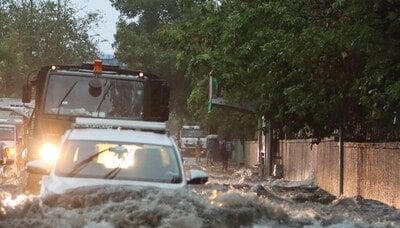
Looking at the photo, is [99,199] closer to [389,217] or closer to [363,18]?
[363,18]

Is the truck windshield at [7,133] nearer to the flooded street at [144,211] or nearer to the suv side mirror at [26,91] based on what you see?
the suv side mirror at [26,91]

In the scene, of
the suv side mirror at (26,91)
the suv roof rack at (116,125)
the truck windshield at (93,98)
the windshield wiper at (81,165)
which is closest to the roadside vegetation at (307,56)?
the truck windshield at (93,98)

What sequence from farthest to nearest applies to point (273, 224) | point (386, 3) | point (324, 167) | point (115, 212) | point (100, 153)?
point (324, 167) < point (386, 3) < point (100, 153) < point (273, 224) < point (115, 212)

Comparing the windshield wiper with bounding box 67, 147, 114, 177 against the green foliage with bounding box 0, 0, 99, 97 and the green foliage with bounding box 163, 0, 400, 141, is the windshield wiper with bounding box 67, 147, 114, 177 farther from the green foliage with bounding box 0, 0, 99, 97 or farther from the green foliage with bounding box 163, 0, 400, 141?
the green foliage with bounding box 0, 0, 99, 97

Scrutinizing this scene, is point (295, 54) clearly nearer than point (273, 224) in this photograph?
No

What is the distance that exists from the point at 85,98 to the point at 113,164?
5.22m

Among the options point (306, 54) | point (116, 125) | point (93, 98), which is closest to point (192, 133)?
point (93, 98)

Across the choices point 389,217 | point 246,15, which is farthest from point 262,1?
point 389,217

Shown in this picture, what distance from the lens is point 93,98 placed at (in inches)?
595

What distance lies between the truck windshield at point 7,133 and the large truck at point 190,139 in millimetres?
28444

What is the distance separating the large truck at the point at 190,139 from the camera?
6128 centimetres

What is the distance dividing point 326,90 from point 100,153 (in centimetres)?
676

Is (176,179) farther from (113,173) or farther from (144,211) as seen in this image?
(144,211)

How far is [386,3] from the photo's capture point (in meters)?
12.3
